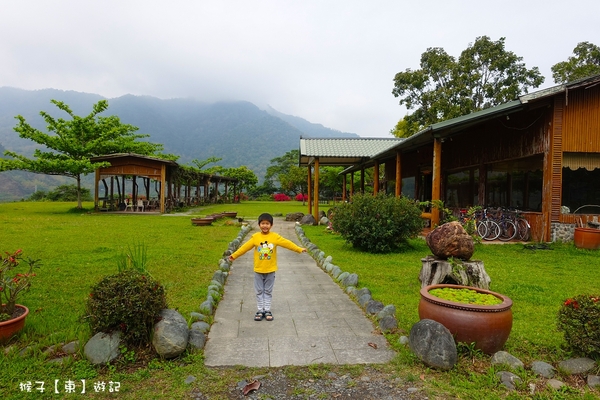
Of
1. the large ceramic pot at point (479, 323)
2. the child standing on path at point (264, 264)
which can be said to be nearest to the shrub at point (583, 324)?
the large ceramic pot at point (479, 323)

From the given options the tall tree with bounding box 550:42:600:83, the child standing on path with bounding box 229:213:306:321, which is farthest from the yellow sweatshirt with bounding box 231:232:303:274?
the tall tree with bounding box 550:42:600:83

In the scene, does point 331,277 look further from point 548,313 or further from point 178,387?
point 178,387

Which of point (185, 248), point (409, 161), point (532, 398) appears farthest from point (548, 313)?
point (409, 161)

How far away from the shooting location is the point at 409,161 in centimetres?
1827

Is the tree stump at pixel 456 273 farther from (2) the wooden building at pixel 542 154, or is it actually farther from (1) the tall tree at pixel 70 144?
(1) the tall tree at pixel 70 144

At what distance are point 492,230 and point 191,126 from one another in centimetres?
15939

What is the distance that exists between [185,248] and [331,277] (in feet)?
13.9

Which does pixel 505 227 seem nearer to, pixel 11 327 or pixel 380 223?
pixel 380 223

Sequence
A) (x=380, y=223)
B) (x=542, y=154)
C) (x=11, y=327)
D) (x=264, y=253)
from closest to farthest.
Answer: (x=11, y=327) → (x=264, y=253) → (x=380, y=223) → (x=542, y=154)

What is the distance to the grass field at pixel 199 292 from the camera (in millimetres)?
2982

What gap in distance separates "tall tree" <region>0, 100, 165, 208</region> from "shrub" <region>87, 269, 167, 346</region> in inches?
781

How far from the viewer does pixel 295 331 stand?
4.04 meters

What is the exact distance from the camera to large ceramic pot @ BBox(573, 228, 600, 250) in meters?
9.28

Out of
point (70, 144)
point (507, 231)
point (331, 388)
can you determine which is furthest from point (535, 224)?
point (70, 144)
